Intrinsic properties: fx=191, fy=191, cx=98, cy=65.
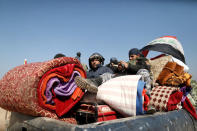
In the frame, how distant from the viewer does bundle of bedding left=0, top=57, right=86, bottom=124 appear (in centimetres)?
204

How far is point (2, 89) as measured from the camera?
2480 mm

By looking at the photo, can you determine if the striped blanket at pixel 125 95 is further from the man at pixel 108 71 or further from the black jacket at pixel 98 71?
the black jacket at pixel 98 71

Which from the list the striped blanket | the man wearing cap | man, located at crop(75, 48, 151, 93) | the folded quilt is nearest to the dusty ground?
man, located at crop(75, 48, 151, 93)

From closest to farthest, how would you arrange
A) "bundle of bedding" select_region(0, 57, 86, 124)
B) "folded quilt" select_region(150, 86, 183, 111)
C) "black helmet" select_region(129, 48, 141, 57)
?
1. "bundle of bedding" select_region(0, 57, 86, 124)
2. "folded quilt" select_region(150, 86, 183, 111)
3. "black helmet" select_region(129, 48, 141, 57)

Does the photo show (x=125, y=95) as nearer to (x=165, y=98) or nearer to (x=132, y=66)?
(x=165, y=98)

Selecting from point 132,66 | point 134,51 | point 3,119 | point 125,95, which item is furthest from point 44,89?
point 134,51

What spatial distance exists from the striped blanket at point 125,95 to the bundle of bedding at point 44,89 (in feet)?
1.24

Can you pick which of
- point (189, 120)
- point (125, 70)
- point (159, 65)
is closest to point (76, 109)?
point (125, 70)

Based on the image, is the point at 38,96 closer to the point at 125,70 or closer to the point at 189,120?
the point at 125,70

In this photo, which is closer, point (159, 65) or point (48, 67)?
point (48, 67)

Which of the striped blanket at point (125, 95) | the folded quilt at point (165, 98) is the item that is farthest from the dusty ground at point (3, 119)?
the folded quilt at point (165, 98)

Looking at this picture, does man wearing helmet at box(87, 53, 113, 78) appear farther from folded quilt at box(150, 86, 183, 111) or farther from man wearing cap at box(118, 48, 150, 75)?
folded quilt at box(150, 86, 183, 111)

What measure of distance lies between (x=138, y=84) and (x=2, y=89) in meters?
1.73

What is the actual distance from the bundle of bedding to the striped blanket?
38 cm
